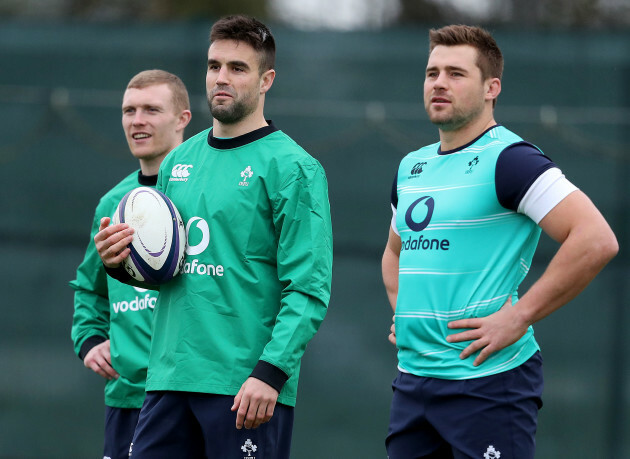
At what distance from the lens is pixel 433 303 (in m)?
3.16

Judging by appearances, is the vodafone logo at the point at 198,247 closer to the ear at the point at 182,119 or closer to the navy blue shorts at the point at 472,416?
the navy blue shorts at the point at 472,416

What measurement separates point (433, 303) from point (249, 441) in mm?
789

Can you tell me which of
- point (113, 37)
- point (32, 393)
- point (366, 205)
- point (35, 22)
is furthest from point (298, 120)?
point (32, 393)

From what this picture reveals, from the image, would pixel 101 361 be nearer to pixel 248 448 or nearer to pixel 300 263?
pixel 248 448

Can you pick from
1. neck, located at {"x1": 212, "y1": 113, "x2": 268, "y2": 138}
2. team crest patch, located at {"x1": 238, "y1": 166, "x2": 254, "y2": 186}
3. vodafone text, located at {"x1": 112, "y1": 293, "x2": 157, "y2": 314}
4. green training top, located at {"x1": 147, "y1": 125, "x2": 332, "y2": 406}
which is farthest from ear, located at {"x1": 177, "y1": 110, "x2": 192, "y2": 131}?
team crest patch, located at {"x1": 238, "y1": 166, "x2": 254, "y2": 186}

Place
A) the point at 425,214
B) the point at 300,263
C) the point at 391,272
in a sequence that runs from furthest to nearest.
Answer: the point at 391,272 < the point at 425,214 < the point at 300,263

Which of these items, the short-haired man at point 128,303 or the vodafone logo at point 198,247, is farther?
the short-haired man at point 128,303

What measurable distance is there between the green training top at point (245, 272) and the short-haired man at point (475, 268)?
376mm

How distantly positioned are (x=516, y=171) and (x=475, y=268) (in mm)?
358

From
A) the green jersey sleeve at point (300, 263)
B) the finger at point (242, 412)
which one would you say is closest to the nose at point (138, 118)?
the green jersey sleeve at point (300, 263)

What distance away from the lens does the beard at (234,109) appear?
10.8 ft

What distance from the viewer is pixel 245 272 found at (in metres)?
3.20

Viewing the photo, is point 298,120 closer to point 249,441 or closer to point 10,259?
point 10,259

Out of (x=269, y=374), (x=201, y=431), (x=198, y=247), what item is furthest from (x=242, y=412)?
(x=198, y=247)
